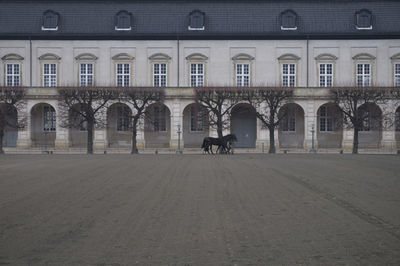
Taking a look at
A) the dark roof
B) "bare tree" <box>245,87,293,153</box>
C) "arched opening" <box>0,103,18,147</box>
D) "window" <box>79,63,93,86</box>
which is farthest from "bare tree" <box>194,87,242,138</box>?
"arched opening" <box>0,103,18,147</box>

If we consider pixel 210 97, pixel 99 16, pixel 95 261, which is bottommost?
pixel 95 261

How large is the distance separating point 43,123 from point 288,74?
25.4 meters

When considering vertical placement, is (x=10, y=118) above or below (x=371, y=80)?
below

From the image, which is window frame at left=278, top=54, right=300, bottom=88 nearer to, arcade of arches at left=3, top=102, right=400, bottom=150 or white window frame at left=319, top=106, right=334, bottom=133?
arcade of arches at left=3, top=102, right=400, bottom=150

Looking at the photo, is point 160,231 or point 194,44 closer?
point 160,231

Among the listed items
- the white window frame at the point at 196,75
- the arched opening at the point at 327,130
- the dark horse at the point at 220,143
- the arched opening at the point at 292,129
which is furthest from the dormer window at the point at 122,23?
the arched opening at the point at 327,130

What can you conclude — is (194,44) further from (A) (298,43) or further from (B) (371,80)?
(B) (371,80)

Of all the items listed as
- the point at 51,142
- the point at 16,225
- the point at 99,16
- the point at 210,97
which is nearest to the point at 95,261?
the point at 16,225

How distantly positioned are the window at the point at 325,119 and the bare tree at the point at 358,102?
6.58 metres

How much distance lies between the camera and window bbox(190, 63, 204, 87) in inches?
2271

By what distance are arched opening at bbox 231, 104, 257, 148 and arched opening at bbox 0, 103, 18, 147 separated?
20.9 m

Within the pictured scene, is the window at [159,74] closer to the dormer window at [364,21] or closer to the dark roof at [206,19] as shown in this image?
the dark roof at [206,19]

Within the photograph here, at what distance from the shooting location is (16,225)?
11.2m

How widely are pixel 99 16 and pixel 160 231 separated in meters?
50.0
